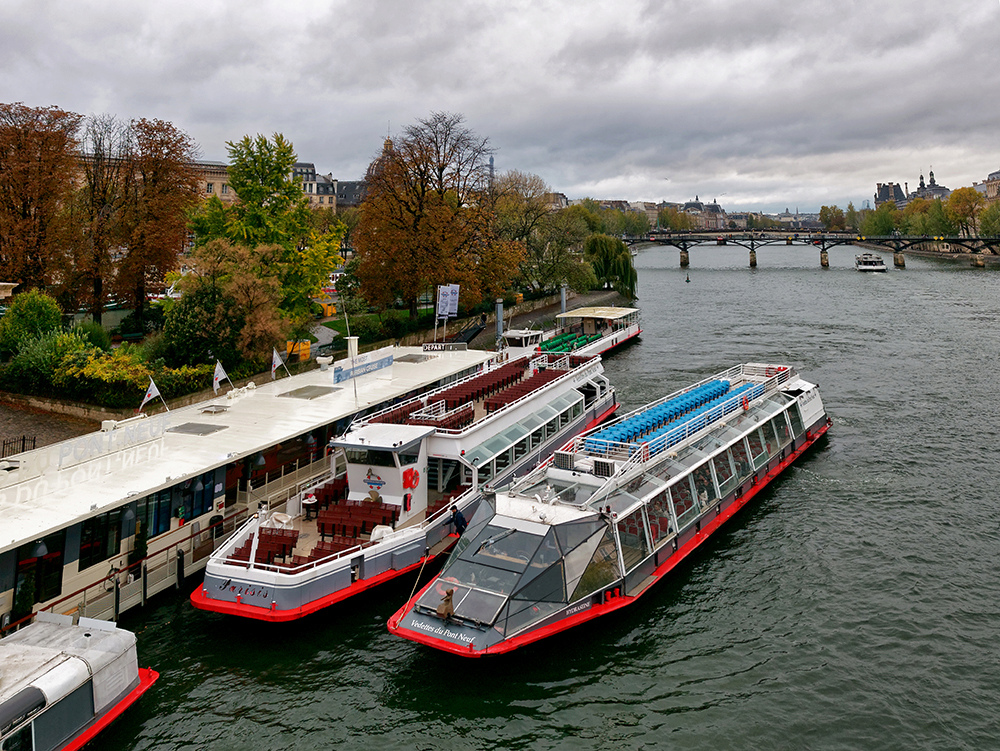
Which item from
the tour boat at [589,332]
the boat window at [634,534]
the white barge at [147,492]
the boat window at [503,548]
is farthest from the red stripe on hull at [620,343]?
the boat window at [503,548]

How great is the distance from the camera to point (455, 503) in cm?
2447

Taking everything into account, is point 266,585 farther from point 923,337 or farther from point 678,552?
point 923,337

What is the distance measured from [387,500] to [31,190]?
3672 centimetres

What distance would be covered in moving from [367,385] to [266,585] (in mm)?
14535

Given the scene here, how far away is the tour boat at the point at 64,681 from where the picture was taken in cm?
1370

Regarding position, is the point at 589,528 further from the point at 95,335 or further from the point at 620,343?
the point at 620,343

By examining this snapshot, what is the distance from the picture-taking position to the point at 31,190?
45531 millimetres

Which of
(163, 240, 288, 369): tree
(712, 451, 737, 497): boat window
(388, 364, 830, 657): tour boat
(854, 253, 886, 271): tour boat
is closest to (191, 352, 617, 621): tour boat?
(388, 364, 830, 657): tour boat

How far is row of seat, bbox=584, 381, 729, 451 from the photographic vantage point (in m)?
26.7

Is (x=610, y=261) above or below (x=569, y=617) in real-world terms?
above

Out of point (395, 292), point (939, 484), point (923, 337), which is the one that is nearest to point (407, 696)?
point (939, 484)

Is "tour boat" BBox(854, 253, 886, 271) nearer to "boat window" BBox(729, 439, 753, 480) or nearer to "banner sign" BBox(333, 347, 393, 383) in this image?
"boat window" BBox(729, 439, 753, 480)

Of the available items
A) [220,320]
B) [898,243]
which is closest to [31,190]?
[220,320]

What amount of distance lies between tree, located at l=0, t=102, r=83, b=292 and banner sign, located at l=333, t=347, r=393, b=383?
25.2 metres
